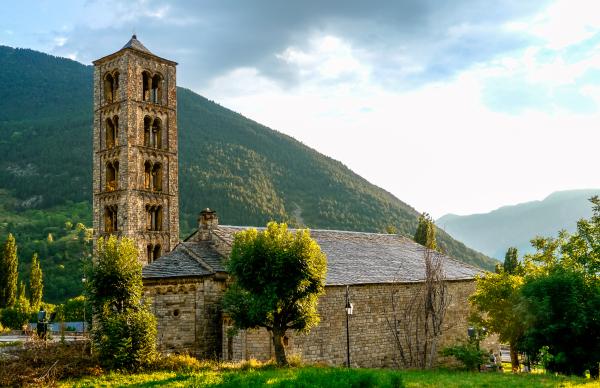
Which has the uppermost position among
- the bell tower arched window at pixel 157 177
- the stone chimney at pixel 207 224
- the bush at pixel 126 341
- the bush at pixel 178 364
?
the bell tower arched window at pixel 157 177

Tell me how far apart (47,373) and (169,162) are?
66.2 ft

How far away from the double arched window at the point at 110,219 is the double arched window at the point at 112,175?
1.30m

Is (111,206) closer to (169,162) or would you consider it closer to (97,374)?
(169,162)

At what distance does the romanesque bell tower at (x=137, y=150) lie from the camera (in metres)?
33.2

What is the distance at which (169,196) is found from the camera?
3509 centimetres

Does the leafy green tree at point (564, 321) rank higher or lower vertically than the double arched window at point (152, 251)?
lower

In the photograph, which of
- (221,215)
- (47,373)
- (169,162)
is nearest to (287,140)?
(221,215)

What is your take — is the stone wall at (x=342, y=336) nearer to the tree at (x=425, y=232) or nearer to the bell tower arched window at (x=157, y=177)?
the bell tower arched window at (x=157, y=177)

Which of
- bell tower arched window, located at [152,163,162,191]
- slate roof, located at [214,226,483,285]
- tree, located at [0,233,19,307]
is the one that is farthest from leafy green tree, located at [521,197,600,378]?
tree, located at [0,233,19,307]

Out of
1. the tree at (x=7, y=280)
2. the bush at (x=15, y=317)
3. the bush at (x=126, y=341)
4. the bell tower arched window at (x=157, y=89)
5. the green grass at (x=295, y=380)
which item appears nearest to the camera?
the green grass at (x=295, y=380)

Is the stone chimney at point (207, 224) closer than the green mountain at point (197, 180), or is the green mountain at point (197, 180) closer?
the stone chimney at point (207, 224)

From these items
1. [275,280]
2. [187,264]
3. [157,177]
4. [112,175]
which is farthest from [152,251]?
[275,280]

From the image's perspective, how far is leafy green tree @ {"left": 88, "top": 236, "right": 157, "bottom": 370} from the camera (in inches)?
742

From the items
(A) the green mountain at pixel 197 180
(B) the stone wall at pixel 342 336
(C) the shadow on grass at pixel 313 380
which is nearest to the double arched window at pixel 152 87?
(B) the stone wall at pixel 342 336
